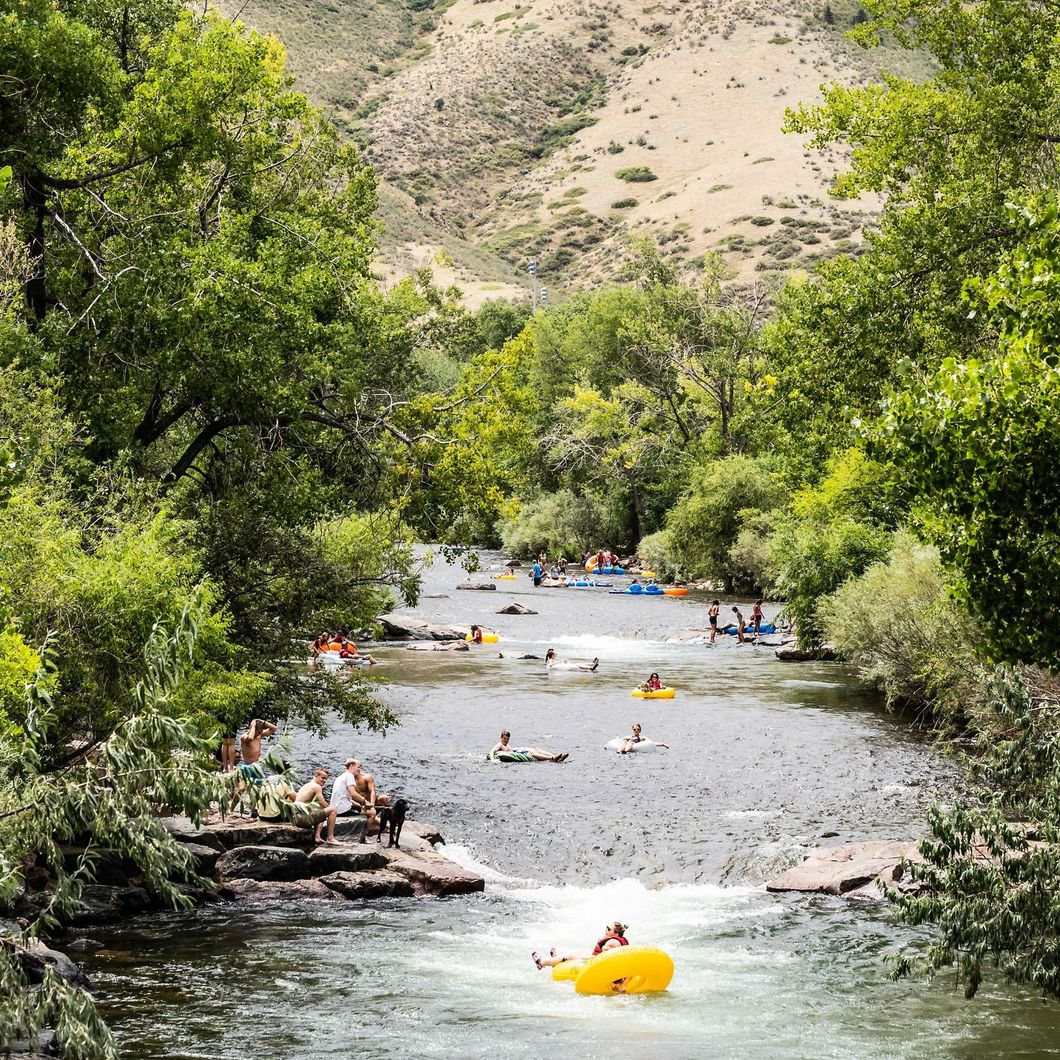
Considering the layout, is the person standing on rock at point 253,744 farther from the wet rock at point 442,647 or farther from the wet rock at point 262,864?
the wet rock at point 442,647

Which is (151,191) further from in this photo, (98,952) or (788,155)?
(788,155)

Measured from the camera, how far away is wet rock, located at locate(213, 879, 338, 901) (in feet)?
63.1

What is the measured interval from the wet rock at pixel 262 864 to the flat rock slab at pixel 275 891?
124 mm

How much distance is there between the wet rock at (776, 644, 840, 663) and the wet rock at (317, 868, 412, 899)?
84.3 ft

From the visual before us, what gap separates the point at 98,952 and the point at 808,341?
46.4 ft

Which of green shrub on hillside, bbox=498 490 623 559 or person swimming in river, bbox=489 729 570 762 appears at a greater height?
green shrub on hillside, bbox=498 490 623 559

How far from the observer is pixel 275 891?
19.5m

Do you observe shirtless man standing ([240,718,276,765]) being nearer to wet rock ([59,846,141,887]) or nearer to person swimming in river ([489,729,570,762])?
wet rock ([59,846,141,887])

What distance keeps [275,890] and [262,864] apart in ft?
1.62

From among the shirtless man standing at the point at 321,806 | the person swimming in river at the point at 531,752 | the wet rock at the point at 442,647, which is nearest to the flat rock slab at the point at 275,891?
the shirtless man standing at the point at 321,806

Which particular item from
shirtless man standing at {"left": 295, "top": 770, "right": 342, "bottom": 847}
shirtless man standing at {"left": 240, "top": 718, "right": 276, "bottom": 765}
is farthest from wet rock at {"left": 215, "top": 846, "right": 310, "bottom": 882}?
shirtless man standing at {"left": 240, "top": 718, "right": 276, "bottom": 765}

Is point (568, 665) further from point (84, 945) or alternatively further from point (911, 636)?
point (84, 945)

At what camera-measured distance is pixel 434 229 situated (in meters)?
169

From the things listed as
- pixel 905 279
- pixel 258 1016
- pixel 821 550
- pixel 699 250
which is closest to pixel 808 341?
pixel 905 279
